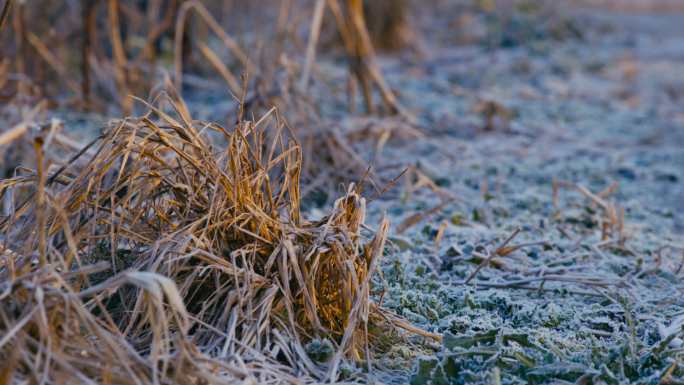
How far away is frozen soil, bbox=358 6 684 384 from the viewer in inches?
69.1

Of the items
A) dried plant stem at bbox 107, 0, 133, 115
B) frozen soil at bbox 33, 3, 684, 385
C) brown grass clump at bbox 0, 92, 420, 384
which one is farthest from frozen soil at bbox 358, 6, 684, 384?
dried plant stem at bbox 107, 0, 133, 115

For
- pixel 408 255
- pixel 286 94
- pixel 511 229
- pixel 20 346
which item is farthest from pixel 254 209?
pixel 286 94

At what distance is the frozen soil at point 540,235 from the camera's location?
175 centimetres

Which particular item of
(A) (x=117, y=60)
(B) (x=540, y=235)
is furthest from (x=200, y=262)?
(A) (x=117, y=60)

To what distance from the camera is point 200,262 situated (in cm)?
175

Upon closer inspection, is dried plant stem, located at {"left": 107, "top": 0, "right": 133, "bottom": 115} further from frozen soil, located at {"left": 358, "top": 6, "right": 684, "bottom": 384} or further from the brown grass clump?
the brown grass clump

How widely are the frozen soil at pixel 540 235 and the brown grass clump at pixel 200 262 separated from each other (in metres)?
0.21

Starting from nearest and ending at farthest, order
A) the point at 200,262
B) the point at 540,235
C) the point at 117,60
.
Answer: the point at 200,262, the point at 540,235, the point at 117,60

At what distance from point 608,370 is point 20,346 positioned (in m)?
1.14

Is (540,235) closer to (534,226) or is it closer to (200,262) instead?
(534,226)

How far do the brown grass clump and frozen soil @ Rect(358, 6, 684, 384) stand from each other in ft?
0.69

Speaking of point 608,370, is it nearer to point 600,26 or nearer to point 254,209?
point 254,209

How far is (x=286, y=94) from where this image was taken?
12.3ft

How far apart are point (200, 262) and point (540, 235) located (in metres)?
1.53
